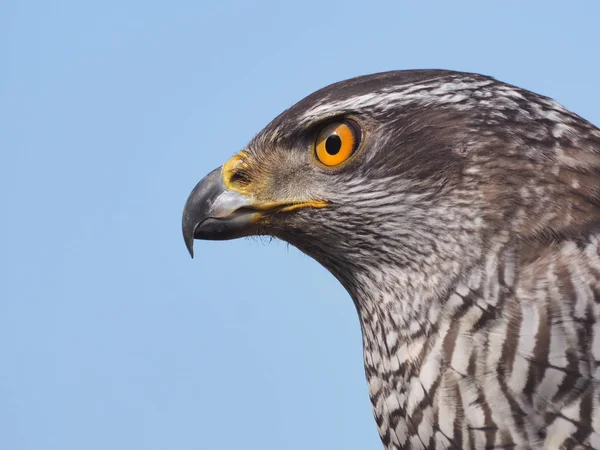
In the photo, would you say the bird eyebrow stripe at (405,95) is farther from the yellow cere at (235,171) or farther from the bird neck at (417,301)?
the bird neck at (417,301)

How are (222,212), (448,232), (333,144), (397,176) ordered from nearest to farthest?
(448,232), (397,176), (333,144), (222,212)

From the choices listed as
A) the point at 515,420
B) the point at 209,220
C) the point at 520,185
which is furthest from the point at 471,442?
the point at 209,220

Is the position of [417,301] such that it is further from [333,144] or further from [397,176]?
[333,144]

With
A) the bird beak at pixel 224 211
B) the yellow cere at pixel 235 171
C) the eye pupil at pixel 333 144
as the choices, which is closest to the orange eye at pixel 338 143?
the eye pupil at pixel 333 144

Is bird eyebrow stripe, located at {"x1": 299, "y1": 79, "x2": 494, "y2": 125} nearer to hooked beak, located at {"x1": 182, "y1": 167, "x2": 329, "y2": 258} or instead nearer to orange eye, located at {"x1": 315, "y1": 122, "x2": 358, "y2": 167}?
orange eye, located at {"x1": 315, "y1": 122, "x2": 358, "y2": 167}

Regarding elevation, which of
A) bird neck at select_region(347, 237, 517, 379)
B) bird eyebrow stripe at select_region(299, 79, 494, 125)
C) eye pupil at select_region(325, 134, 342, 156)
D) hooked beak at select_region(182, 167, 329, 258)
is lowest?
bird neck at select_region(347, 237, 517, 379)

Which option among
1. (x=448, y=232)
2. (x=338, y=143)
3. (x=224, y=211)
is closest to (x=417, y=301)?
(x=448, y=232)

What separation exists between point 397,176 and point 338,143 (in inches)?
11.1

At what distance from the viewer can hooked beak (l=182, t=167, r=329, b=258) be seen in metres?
3.69

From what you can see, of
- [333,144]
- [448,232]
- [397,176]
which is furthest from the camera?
[333,144]

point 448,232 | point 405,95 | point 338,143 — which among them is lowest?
point 448,232

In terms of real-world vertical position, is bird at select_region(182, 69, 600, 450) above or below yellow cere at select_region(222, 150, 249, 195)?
below

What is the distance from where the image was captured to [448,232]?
320 centimetres

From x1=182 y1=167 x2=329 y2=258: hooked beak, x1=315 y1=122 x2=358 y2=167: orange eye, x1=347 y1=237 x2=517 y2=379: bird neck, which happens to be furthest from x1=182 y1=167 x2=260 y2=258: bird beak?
x1=347 y1=237 x2=517 y2=379: bird neck
